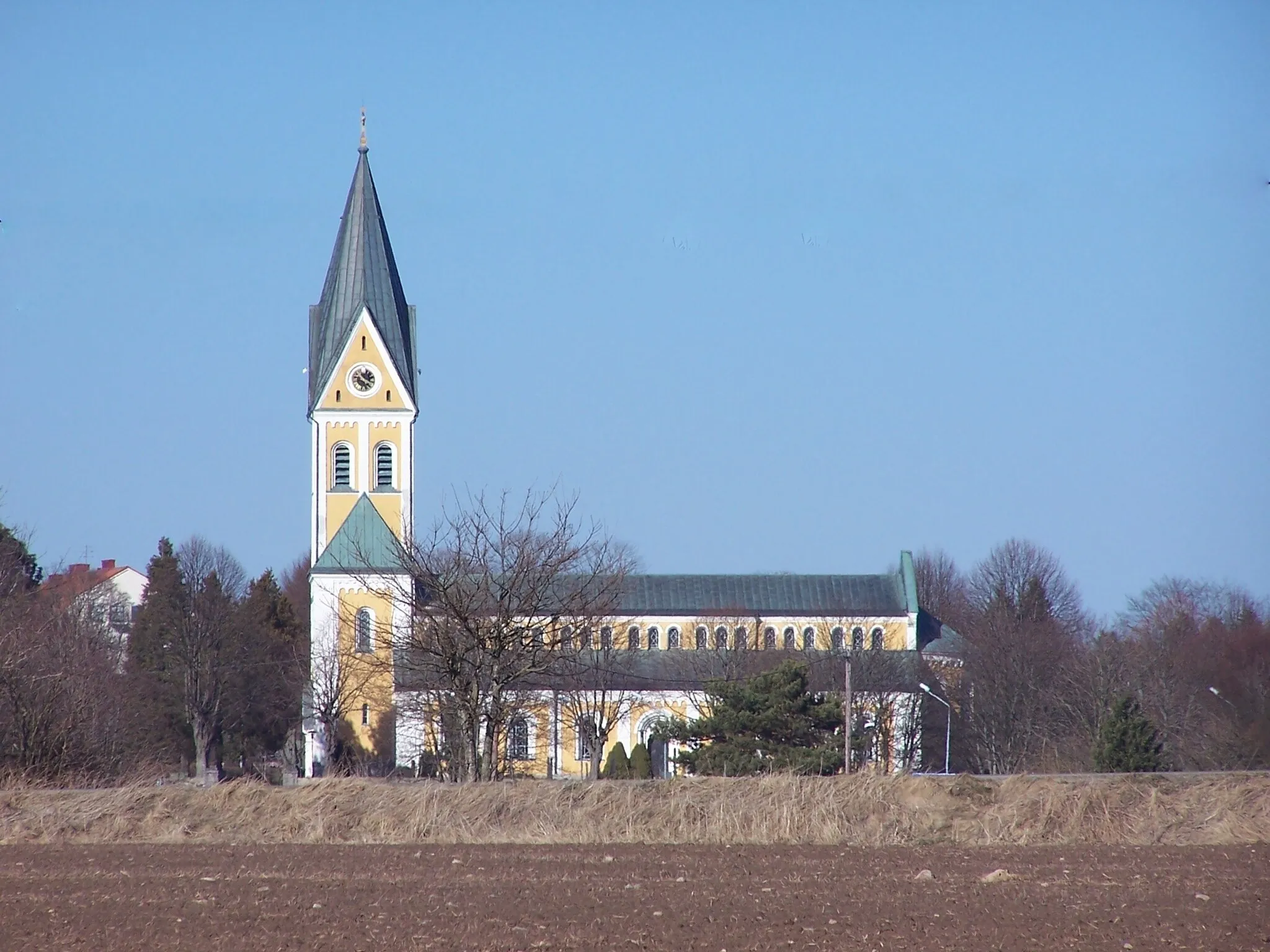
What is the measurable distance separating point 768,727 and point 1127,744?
33.7 feet

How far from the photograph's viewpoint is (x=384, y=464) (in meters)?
71.2

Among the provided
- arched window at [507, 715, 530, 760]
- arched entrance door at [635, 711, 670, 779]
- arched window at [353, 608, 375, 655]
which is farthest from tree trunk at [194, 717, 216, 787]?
arched entrance door at [635, 711, 670, 779]

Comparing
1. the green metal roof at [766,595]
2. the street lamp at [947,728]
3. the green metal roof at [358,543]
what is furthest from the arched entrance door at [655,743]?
the green metal roof at [358,543]

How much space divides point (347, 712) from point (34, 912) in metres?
49.9

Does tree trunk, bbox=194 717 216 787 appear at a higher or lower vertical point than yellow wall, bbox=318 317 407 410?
lower

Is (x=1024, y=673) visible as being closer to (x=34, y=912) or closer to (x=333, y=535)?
(x=333, y=535)

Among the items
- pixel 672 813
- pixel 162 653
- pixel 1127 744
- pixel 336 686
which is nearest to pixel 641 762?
pixel 1127 744

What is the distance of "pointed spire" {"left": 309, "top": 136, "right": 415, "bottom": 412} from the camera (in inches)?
2793

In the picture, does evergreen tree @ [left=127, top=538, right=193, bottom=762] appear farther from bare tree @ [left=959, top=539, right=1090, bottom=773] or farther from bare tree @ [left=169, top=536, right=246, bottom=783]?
bare tree @ [left=959, top=539, right=1090, bottom=773]

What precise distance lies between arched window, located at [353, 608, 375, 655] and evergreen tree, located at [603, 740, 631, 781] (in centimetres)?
1285

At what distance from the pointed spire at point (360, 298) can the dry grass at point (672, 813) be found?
1707 inches

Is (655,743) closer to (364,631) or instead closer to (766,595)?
(364,631)

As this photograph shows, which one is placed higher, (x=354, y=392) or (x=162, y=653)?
(x=354, y=392)

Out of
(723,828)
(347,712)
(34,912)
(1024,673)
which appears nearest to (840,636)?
(1024,673)
